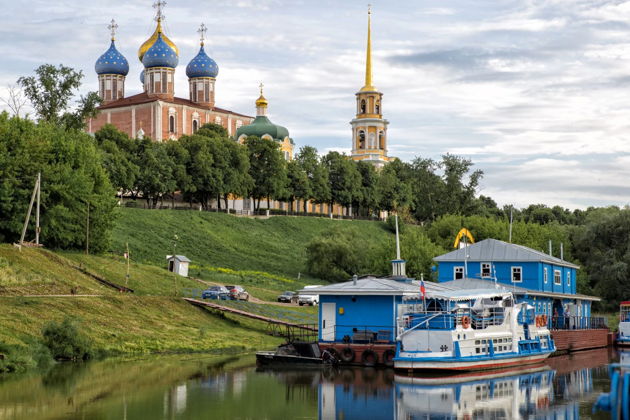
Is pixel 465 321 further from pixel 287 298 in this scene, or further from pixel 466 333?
pixel 287 298

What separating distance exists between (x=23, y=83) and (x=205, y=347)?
38.8 m

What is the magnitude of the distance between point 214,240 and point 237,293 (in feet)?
98.2

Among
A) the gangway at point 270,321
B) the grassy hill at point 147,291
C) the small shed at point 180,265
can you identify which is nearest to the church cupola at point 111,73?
the grassy hill at point 147,291

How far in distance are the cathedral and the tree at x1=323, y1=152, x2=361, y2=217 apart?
987 cm

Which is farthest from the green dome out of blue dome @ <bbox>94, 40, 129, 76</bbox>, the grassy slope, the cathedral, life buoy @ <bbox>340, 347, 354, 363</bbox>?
life buoy @ <bbox>340, 347, 354, 363</bbox>

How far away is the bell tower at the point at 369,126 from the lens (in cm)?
15375

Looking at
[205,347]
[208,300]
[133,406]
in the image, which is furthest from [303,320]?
[133,406]

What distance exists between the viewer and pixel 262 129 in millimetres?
136500

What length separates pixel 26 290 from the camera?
51.6m

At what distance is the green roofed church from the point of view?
136 metres

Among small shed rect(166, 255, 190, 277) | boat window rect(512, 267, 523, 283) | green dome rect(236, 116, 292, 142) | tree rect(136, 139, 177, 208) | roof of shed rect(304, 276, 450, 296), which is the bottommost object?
roof of shed rect(304, 276, 450, 296)

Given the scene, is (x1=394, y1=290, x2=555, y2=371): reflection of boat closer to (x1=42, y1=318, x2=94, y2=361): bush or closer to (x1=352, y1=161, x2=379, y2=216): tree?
(x1=42, y1=318, x2=94, y2=361): bush

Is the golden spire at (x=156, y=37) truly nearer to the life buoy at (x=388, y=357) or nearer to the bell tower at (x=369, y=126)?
the bell tower at (x=369, y=126)

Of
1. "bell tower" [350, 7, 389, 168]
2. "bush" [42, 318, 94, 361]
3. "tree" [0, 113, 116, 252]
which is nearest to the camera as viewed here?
"bush" [42, 318, 94, 361]
